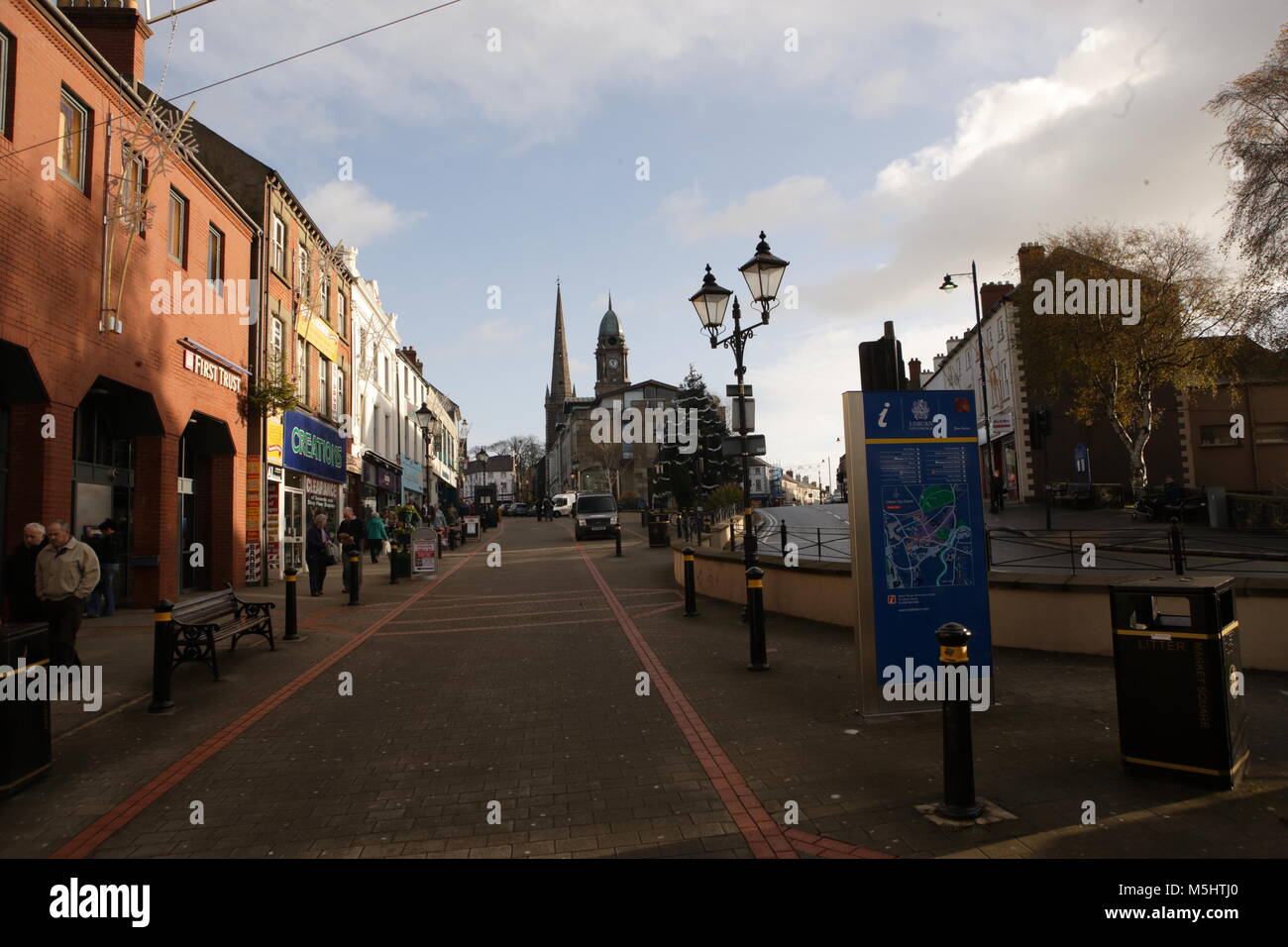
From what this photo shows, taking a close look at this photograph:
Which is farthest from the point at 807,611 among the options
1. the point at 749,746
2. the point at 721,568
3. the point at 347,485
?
the point at 347,485

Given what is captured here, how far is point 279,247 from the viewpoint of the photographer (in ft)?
68.2

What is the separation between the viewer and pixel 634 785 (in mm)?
5113

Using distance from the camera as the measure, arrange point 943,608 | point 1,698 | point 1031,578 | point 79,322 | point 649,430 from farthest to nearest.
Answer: point 649,430 < point 79,322 < point 1031,578 < point 943,608 < point 1,698

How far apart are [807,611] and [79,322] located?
1155cm

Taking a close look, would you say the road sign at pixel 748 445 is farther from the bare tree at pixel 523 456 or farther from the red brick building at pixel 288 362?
the bare tree at pixel 523 456

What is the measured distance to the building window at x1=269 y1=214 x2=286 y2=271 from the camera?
20344 millimetres

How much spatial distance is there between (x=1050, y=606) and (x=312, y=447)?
1975cm

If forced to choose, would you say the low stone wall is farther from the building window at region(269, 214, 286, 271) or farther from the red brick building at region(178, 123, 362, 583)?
the building window at region(269, 214, 286, 271)

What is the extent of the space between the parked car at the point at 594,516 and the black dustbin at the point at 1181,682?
95.0ft

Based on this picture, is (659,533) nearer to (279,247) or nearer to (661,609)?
(661,609)

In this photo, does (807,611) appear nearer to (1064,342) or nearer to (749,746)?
(749,746)

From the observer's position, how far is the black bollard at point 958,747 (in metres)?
4.31

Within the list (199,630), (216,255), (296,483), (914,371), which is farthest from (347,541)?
(914,371)

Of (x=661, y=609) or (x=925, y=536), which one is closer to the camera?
(x=925, y=536)
